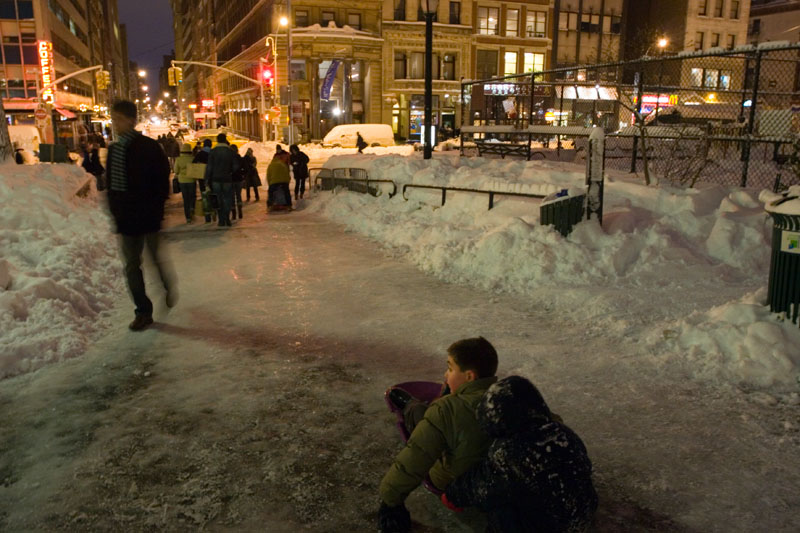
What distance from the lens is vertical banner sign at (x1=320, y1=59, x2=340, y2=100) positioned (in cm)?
5253

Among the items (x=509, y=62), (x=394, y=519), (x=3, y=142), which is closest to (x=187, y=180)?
A: (x=3, y=142)

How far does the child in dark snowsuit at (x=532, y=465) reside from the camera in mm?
2672

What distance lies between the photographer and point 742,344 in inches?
206

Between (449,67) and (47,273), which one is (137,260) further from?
(449,67)

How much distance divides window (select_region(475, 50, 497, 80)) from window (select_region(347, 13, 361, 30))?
13.1 metres

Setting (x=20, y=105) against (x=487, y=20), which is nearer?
(x=20, y=105)

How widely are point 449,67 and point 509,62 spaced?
22.8 ft

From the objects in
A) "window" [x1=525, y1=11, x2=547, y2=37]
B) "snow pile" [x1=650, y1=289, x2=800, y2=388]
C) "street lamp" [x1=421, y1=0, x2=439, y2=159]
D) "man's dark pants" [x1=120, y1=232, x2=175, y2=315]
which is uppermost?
"window" [x1=525, y1=11, x2=547, y2=37]

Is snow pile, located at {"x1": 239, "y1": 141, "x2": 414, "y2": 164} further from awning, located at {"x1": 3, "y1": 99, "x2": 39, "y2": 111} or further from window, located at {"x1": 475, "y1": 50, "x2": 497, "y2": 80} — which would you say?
awning, located at {"x1": 3, "y1": 99, "x2": 39, "y2": 111}

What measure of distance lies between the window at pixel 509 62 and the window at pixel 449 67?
597 centimetres

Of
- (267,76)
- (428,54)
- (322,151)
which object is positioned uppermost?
(267,76)

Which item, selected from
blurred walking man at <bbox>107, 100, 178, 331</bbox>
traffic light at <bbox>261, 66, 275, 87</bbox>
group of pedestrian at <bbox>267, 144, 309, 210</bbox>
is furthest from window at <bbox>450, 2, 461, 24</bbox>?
blurred walking man at <bbox>107, 100, 178, 331</bbox>

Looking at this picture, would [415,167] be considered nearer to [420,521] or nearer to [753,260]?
[753,260]

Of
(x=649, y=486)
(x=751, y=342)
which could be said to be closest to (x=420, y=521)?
(x=649, y=486)
